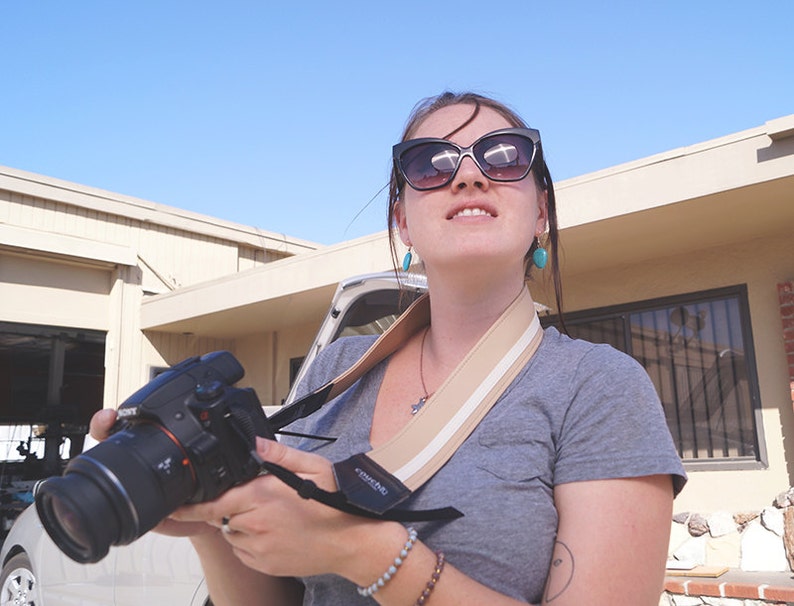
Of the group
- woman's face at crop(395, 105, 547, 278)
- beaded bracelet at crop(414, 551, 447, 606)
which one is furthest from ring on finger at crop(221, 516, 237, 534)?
woman's face at crop(395, 105, 547, 278)

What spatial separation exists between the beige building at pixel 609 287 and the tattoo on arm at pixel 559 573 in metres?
1.89

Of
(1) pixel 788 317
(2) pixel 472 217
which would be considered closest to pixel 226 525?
(2) pixel 472 217

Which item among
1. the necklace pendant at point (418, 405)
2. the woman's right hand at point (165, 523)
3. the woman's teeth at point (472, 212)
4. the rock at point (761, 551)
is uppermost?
the woman's teeth at point (472, 212)

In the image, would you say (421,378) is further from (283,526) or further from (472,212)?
(283,526)

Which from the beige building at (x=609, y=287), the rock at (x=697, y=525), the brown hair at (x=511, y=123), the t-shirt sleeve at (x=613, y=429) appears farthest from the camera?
the rock at (x=697, y=525)

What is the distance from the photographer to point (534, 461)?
1.17 metres

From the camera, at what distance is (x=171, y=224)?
11227 mm

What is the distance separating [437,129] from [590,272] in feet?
19.5

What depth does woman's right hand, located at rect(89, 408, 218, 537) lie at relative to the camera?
117cm

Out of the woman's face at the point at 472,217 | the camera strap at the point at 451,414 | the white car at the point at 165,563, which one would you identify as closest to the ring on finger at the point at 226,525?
the camera strap at the point at 451,414

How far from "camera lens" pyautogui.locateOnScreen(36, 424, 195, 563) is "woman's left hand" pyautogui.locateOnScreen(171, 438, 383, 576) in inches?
2.9

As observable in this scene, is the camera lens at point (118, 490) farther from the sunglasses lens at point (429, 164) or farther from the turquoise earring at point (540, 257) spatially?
the turquoise earring at point (540, 257)

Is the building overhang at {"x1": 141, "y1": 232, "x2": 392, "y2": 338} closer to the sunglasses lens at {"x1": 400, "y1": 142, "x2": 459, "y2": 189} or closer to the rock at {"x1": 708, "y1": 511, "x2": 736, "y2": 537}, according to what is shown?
the rock at {"x1": 708, "y1": 511, "x2": 736, "y2": 537}

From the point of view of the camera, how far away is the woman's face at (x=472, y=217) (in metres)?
1.34
